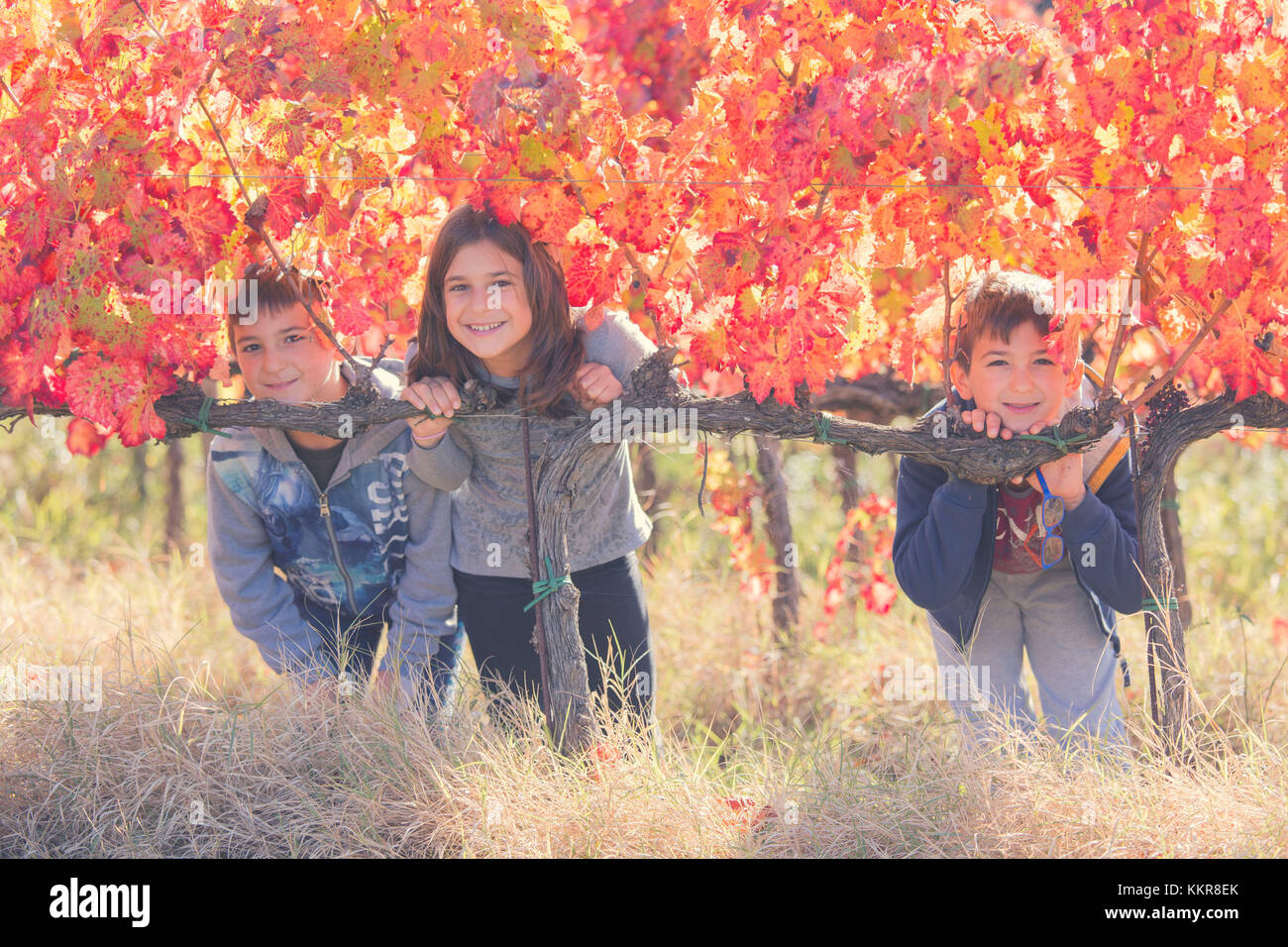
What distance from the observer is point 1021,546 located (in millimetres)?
2525

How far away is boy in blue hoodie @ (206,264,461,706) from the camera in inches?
105

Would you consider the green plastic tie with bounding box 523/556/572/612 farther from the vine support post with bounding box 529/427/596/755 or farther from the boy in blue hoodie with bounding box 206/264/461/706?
the boy in blue hoodie with bounding box 206/264/461/706

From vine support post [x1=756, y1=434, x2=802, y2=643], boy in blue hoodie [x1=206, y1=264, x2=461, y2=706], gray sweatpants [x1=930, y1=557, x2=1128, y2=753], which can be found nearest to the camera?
gray sweatpants [x1=930, y1=557, x2=1128, y2=753]

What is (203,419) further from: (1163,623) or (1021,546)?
(1163,623)

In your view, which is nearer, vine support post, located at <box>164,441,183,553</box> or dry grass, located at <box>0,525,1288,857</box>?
dry grass, located at <box>0,525,1288,857</box>

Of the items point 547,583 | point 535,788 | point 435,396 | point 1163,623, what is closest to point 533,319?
point 435,396

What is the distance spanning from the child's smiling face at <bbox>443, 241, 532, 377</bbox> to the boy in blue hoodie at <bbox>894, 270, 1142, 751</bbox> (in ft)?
3.18

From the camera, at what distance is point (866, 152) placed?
2072mm

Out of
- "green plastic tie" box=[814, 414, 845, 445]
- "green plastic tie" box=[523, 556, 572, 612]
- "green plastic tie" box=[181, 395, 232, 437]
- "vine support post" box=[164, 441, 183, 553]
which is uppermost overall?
"green plastic tie" box=[181, 395, 232, 437]

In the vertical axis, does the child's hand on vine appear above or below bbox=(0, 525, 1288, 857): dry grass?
above

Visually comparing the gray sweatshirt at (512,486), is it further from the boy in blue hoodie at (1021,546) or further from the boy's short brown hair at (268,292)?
the boy in blue hoodie at (1021,546)

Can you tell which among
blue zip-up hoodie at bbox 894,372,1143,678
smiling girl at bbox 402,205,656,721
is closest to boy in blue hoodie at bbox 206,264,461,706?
smiling girl at bbox 402,205,656,721

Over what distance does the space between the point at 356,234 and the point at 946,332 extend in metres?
1.34

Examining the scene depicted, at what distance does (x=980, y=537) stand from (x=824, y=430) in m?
0.44
